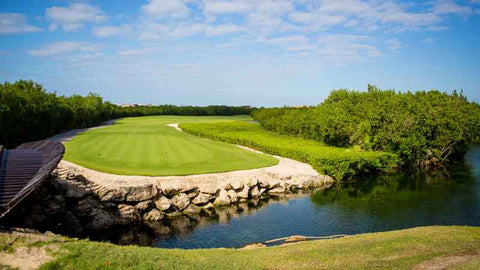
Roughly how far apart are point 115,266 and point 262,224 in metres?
14.2

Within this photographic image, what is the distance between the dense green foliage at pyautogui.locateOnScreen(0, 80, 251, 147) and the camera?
40.2 m

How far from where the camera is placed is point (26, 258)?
1071 centimetres

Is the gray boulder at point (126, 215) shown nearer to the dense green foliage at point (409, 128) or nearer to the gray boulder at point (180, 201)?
the gray boulder at point (180, 201)

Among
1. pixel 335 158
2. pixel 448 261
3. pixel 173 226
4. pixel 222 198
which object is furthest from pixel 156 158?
pixel 448 261

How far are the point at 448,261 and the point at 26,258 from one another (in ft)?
47.5

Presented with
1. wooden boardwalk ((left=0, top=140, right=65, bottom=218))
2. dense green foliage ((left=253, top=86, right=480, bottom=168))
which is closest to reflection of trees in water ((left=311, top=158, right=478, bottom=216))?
dense green foliage ((left=253, top=86, right=480, bottom=168))

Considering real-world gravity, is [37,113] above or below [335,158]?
above

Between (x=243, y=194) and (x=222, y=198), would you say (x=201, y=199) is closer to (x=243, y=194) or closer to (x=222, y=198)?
(x=222, y=198)

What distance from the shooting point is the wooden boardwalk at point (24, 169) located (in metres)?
13.1

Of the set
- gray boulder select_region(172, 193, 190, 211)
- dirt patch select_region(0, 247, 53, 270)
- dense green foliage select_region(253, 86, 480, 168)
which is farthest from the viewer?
dense green foliage select_region(253, 86, 480, 168)

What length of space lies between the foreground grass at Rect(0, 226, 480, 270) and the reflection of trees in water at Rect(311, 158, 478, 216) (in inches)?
416

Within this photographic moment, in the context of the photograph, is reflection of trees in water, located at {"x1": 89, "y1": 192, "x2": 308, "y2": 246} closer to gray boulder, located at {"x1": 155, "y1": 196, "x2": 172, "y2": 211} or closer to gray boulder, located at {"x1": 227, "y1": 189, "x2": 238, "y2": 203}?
gray boulder, located at {"x1": 227, "y1": 189, "x2": 238, "y2": 203}

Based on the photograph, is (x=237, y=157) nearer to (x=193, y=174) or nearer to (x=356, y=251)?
(x=193, y=174)

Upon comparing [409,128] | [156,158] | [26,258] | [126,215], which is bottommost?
[126,215]
